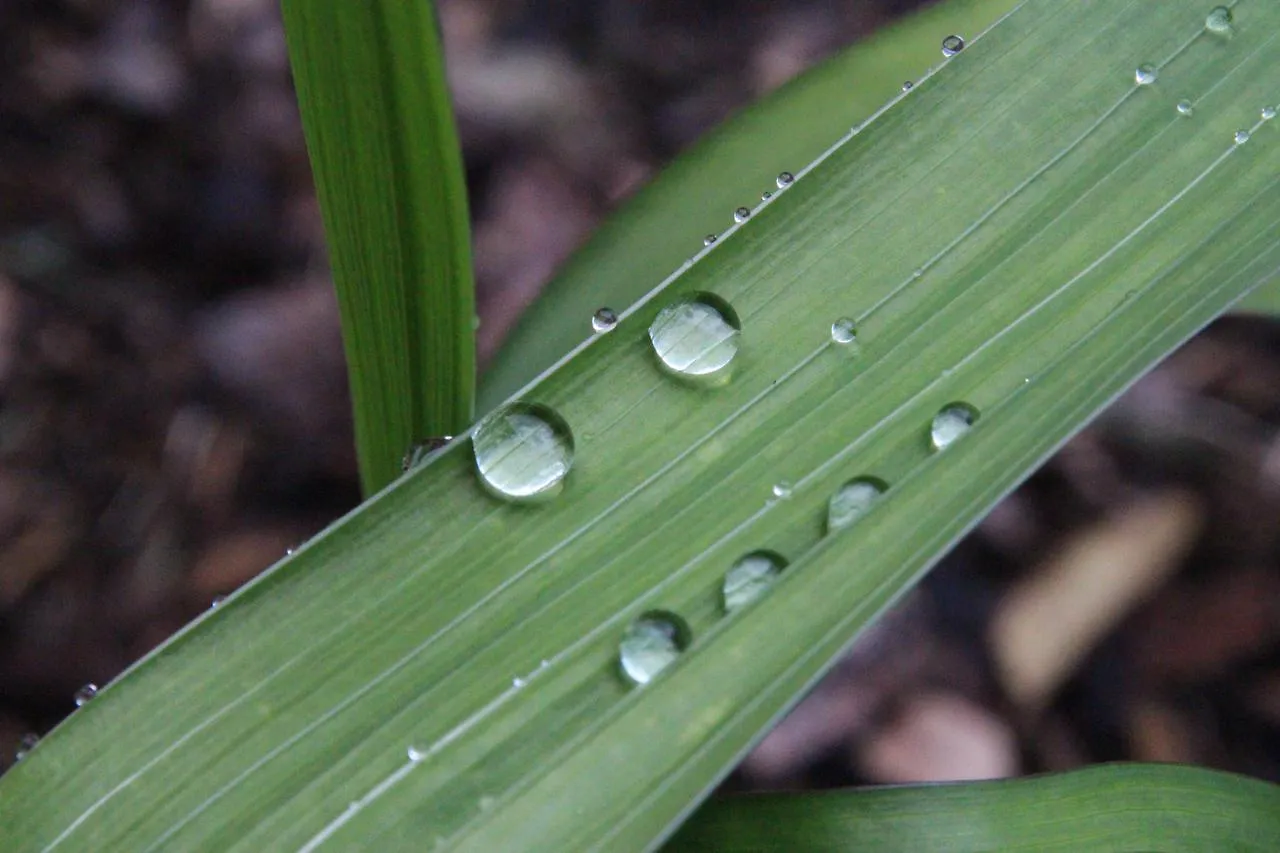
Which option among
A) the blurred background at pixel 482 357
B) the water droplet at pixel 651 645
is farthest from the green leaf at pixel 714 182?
the blurred background at pixel 482 357

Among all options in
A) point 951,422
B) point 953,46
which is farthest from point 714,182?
point 951,422

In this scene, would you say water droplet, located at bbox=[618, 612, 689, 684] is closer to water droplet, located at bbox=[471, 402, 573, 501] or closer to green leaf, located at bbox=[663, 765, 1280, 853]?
water droplet, located at bbox=[471, 402, 573, 501]

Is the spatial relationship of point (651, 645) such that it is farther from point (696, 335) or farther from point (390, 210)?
point (390, 210)

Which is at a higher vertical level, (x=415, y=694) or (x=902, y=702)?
(x=902, y=702)

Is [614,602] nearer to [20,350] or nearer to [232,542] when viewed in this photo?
[232,542]

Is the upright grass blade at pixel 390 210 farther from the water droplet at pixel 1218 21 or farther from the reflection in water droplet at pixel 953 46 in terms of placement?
the water droplet at pixel 1218 21

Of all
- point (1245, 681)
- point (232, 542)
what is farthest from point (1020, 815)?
point (232, 542)

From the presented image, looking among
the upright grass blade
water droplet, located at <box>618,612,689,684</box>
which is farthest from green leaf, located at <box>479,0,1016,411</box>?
water droplet, located at <box>618,612,689,684</box>
